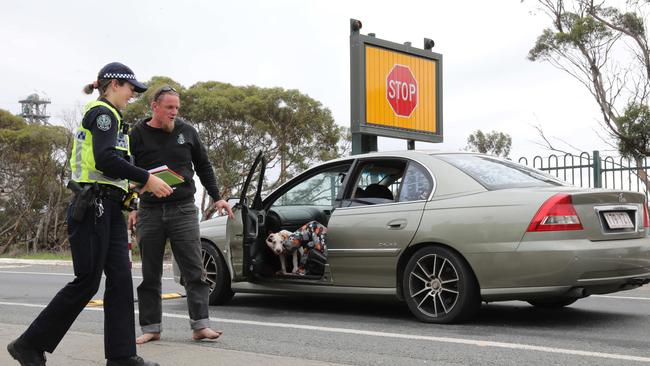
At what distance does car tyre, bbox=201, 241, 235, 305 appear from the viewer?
7543 mm

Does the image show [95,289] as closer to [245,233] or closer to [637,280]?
[245,233]

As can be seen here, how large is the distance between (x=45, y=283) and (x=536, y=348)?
350 inches

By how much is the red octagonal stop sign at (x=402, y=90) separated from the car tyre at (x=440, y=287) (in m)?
8.30

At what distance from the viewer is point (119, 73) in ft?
14.4

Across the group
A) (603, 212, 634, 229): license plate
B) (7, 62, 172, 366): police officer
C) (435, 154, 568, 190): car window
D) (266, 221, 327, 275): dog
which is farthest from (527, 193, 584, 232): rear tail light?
(7, 62, 172, 366): police officer

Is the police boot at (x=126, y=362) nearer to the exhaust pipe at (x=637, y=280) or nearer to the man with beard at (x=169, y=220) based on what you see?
the man with beard at (x=169, y=220)

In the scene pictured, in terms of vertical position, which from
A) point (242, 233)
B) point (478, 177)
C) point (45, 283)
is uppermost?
point (478, 177)

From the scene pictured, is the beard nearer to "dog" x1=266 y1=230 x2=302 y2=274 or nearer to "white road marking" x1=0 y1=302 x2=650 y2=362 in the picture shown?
"dog" x1=266 y1=230 x2=302 y2=274

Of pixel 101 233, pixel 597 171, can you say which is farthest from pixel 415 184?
pixel 597 171

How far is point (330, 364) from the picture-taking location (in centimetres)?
452

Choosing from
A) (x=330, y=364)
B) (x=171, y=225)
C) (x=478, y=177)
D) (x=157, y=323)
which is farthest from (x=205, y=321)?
(x=478, y=177)

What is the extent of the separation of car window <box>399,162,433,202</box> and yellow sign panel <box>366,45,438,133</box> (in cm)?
689

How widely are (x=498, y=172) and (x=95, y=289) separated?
11.7 feet

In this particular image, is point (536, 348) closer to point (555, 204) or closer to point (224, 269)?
point (555, 204)
